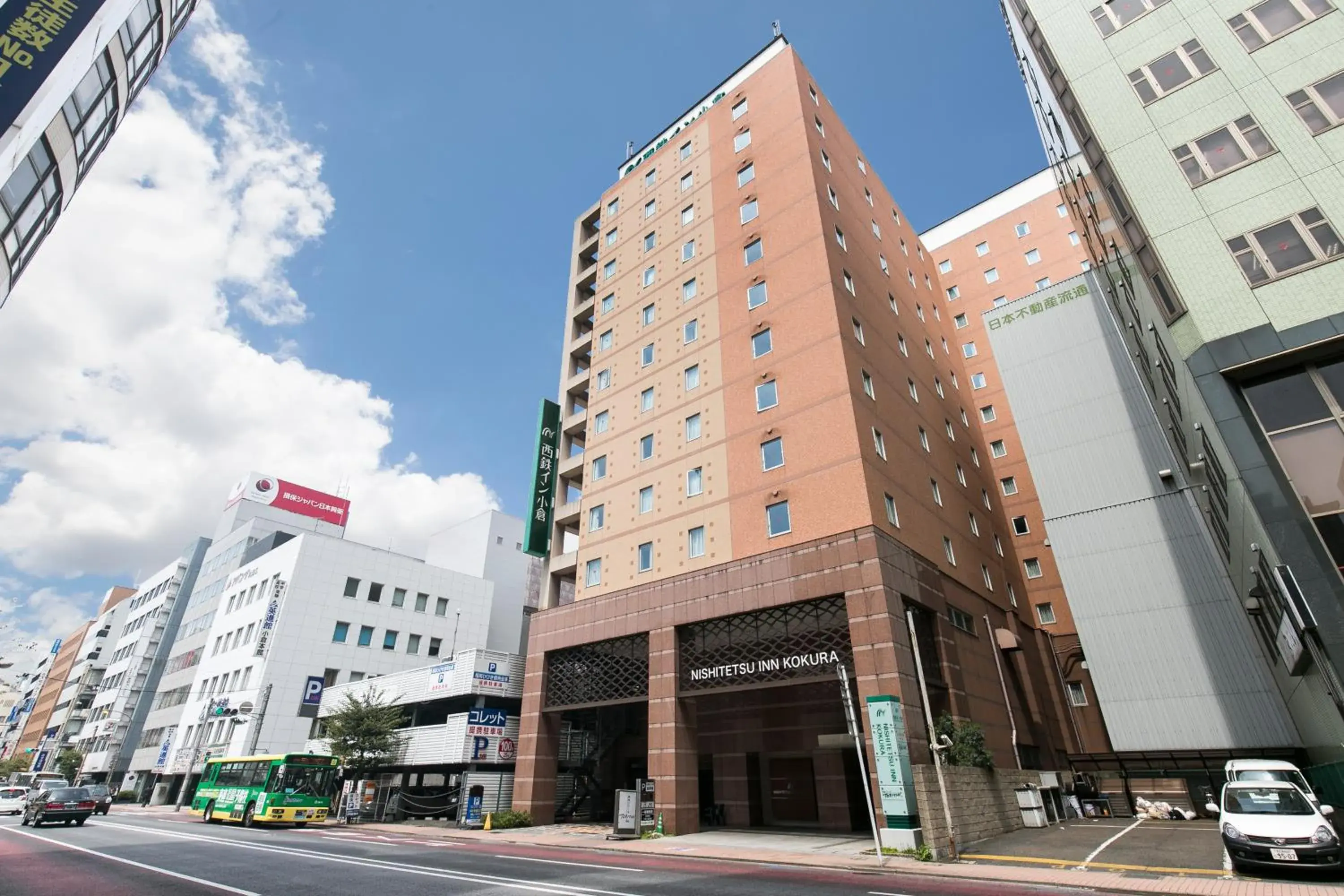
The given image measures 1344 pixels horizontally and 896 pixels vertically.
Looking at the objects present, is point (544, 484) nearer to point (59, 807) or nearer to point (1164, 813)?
point (59, 807)

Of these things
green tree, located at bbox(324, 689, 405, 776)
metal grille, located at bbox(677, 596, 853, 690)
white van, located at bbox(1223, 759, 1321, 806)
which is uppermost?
metal grille, located at bbox(677, 596, 853, 690)

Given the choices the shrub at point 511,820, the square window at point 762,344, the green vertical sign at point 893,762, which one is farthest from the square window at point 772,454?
the shrub at point 511,820

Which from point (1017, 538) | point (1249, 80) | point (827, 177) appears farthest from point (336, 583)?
point (1249, 80)

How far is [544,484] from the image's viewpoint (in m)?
39.2

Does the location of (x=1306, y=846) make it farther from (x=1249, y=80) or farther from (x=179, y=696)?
(x=179, y=696)

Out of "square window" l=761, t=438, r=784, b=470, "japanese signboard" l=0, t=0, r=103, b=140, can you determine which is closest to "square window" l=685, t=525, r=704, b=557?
"square window" l=761, t=438, r=784, b=470

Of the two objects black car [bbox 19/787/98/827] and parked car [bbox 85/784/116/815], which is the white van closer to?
black car [bbox 19/787/98/827]

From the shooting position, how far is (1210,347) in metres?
19.0

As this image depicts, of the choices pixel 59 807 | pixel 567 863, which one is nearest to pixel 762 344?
pixel 567 863

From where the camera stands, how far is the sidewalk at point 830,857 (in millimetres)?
12484

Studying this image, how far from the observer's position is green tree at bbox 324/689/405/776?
37.6 metres

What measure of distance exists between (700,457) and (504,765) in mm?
19647

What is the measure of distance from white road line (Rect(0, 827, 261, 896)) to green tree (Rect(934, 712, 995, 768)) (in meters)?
19.6

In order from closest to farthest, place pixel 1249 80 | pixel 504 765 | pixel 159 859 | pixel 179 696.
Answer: pixel 159 859, pixel 1249 80, pixel 504 765, pixel 179 696
